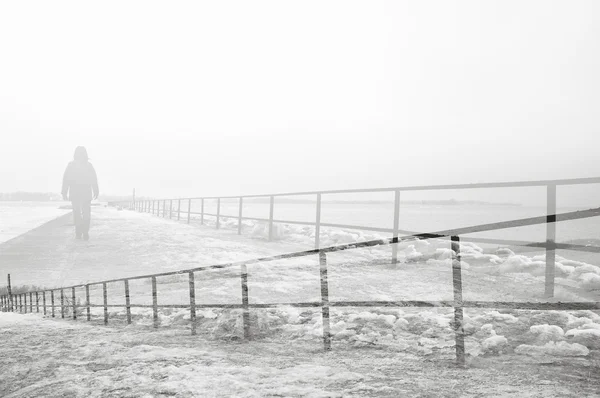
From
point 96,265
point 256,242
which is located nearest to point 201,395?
point 96,265

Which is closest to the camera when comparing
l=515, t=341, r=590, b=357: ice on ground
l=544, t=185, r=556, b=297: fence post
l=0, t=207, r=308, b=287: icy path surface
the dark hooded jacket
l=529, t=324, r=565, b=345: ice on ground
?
l=515, t=341, r=590, b=357: ice on ground

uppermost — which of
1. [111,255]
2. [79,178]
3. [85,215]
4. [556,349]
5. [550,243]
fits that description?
[79,178]

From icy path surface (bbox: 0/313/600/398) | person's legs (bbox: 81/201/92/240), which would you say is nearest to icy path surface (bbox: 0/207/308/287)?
person's legs (bbox: 81/201/92/240)

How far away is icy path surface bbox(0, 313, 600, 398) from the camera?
2.41m

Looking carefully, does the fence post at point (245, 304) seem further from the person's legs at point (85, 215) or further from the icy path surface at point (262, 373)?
the person's legs at point (85, 215)

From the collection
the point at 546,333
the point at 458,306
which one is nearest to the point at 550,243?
the point at 546,333

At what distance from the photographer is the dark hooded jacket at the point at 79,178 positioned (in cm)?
1294

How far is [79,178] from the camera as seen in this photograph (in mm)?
13047

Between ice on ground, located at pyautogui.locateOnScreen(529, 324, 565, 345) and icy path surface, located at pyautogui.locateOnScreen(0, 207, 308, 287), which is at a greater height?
ice on ground, located at pyautogui.locateOnScreen(529, 324, 565, 345)

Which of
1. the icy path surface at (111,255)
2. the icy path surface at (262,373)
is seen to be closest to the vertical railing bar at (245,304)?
the icy path surface at (262,373)

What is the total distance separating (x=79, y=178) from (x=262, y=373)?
491 inches

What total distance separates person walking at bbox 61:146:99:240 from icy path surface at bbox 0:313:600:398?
10.5 metres

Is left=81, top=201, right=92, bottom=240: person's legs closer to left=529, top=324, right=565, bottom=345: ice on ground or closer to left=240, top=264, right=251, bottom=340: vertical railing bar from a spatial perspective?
left=240, top=264, right=251, bottom=340: vertical railing bar

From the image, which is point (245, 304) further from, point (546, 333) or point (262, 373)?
point (546, 333)
